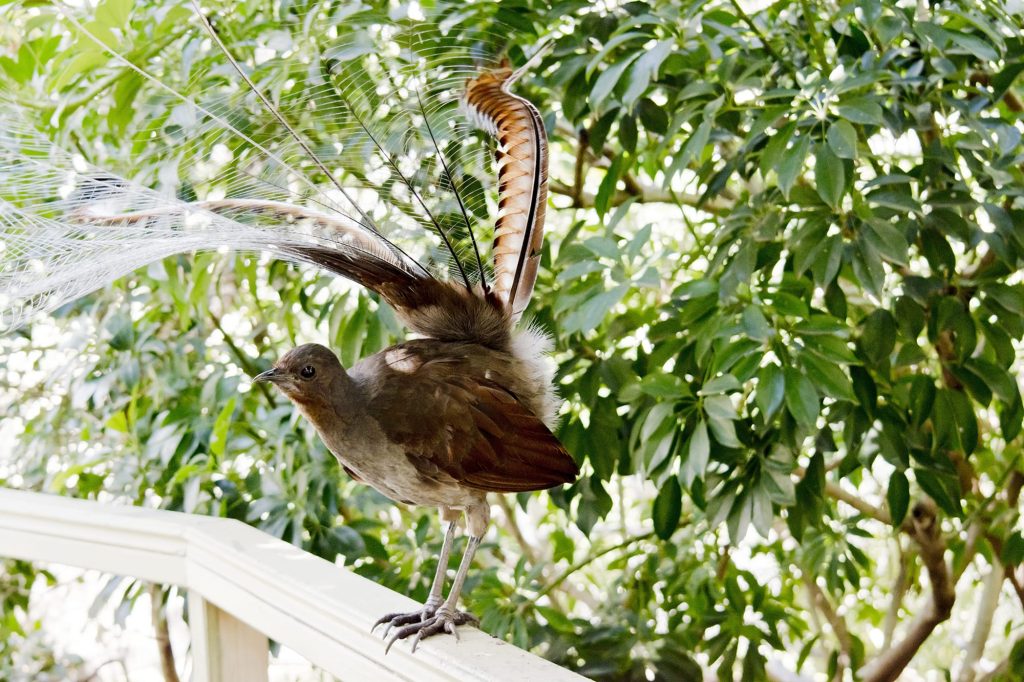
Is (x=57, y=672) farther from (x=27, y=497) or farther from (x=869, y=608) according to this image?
(x=869, y=608)

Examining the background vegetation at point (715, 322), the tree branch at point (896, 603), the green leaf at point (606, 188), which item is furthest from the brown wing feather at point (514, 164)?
the tree branch at point (896, 603)

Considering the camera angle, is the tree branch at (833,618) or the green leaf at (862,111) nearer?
the green leaf at (862,111)

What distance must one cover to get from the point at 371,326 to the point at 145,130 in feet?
1.07

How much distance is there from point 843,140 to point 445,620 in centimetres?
55

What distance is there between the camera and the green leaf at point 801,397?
93 cm

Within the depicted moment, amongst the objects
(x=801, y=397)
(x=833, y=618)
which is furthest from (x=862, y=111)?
(x=833, y=618)

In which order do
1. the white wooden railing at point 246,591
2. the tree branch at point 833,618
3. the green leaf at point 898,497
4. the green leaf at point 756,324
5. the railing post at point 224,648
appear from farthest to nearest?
the tree branch at point 833,618 → the green leaf at point 898,497 → the railing post at point 224,648 → the green leaf at point 756,324 → the white wooden railing at point 246,591

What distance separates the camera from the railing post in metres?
1.08

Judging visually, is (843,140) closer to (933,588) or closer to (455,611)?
(455,611)

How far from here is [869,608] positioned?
2100 mm

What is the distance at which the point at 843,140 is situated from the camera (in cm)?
94

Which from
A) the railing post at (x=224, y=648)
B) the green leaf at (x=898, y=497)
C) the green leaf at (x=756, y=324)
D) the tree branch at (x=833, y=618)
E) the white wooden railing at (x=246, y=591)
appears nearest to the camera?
the white wooden railing at (x=246, y=591)

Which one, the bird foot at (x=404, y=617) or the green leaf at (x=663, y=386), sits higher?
the green leaf at (x=663, y=386)

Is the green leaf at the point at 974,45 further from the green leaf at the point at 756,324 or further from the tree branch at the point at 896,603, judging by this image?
the tree branch at the point at 896,603
